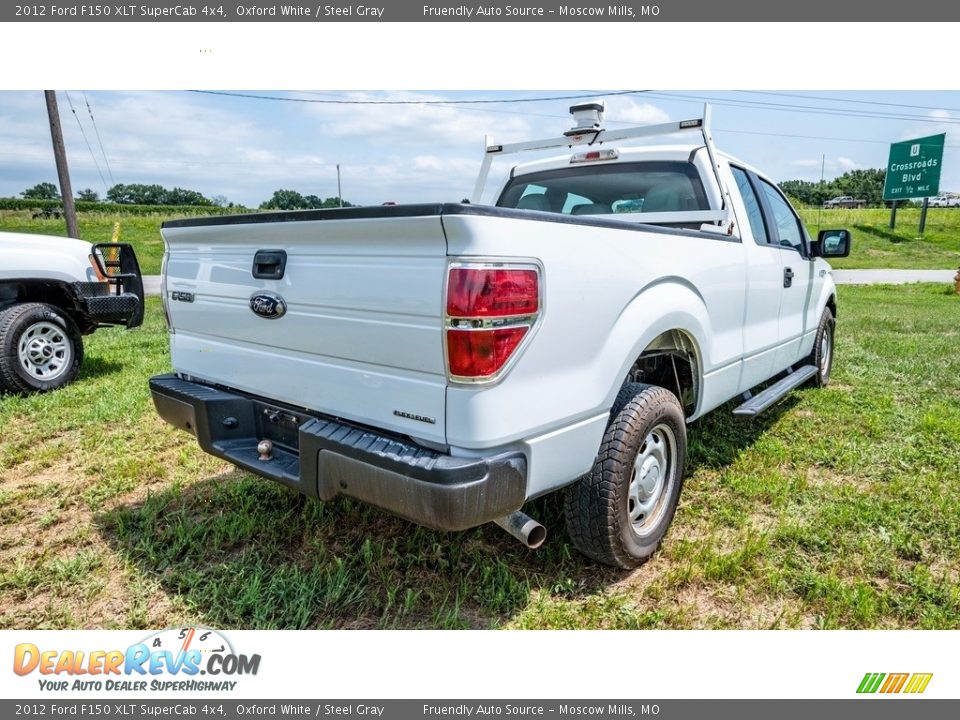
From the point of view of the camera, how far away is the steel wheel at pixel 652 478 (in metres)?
2.80

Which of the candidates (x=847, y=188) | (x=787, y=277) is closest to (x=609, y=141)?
(x=787, y=277)

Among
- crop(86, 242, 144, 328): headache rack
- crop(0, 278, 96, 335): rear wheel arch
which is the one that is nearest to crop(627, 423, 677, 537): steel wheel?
crop(86, 242, 144, 328): headache rack

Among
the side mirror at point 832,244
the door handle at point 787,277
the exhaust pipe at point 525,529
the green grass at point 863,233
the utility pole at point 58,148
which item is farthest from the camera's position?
the green grass at point 863,233

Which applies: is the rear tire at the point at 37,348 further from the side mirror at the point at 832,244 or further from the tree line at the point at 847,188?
the tree line at the point at 847,188

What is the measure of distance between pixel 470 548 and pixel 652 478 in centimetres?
89

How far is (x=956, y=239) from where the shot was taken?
3688 cm

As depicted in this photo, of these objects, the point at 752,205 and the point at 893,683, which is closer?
the point at 893,683

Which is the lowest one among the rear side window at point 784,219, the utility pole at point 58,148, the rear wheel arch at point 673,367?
the rear wheel arch at point 673,367

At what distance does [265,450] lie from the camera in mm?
2662

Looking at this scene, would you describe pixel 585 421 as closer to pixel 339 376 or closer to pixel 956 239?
pixel 339 376

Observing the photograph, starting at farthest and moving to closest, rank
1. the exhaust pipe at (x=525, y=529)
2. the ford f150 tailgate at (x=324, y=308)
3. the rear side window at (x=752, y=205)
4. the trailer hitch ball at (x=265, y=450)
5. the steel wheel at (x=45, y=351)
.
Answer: the steel wheel at (x=45, y=351)
the rear side window at (x=752, y=205)
the trailer hitch ball at (x=265, y=450)
the exhaust pipe at (x=525, y=529)
the ford f150 tailgate at (x=324, y=308)

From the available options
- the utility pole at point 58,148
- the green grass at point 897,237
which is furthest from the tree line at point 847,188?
the utility pole at point 58,148

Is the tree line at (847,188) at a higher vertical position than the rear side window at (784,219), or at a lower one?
higher

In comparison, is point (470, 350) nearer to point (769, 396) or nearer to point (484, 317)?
point (484, 317)
